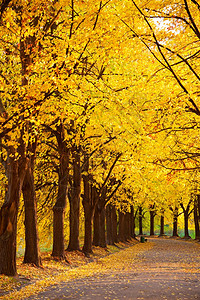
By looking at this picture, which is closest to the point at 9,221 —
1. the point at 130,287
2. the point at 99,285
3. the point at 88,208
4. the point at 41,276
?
the point at 41,276

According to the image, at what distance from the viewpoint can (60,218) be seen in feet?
58.1

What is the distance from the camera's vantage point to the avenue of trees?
9.64m

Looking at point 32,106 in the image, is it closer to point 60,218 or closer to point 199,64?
point 199,64

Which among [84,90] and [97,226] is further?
[97,226]

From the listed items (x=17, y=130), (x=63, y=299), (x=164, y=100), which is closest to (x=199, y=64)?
(x=164, y=100)

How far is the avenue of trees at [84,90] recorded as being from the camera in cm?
964

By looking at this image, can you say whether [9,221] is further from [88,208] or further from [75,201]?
[88,208]

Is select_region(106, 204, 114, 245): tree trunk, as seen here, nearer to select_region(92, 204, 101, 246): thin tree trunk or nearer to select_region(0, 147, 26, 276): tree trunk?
select_region(92, 204, 101, 246): thin tree trunk

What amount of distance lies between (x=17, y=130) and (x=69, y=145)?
7211 mm

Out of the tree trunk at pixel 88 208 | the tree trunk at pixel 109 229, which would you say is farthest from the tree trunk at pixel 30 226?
the tree trunk at pixel 109 229

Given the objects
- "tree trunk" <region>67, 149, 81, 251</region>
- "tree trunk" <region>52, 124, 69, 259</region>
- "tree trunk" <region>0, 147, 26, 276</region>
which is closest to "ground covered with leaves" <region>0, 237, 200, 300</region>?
"tree trunk" <region>0, 147, 26, 276</region>

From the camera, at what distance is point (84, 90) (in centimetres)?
1392

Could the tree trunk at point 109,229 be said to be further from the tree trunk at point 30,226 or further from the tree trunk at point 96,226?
the tree trunk at point 30,226

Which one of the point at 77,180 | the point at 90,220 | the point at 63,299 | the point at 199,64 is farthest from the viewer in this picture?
the point at 90,220
